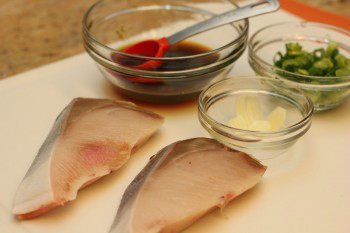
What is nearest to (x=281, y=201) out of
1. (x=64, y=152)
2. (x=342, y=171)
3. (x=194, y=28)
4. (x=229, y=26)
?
(x=342, y=171)

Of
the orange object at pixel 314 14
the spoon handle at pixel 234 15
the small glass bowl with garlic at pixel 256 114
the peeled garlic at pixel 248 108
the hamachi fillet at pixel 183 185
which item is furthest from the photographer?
the orange object at pixel 314 14

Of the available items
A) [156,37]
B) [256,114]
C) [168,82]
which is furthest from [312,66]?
→ [156,37]

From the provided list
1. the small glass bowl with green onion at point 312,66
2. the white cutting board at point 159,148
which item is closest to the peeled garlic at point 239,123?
the white cutting board at point 159,148

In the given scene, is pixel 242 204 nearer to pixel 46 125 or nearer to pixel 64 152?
pixel 64 152

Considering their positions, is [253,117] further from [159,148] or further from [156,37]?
[156,37]

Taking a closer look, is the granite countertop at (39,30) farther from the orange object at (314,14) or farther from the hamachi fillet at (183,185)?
the hamachi fillet at (183,185)

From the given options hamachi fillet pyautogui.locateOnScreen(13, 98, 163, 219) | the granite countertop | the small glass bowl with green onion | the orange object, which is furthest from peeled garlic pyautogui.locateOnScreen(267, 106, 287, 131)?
the granite countertop
